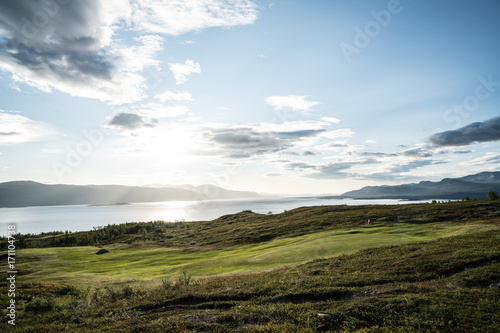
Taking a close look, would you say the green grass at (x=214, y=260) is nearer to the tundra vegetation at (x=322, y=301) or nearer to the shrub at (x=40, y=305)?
the tundra vegetation at (x=322, y=301)

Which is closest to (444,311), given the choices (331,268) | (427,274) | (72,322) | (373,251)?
(427,274)

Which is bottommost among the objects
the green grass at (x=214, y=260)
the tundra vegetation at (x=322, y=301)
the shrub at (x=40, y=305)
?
the green grass at (x=214, y=260)

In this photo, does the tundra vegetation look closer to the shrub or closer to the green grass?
the shrub

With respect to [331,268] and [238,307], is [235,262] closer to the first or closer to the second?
[331,268]

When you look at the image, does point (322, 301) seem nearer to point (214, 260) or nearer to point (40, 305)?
point (40, 305)

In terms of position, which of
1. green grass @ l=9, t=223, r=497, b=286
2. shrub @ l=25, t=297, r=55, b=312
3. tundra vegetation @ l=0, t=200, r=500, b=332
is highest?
tundra vegetation @ l=0, t=200, r=500, b=332

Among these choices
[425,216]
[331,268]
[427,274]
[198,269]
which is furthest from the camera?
[425,216]

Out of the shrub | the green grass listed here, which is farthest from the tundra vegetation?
the green grass

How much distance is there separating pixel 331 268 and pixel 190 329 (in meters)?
15.1

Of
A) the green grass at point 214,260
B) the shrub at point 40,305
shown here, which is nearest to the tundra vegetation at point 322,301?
the shrub at point 40,305

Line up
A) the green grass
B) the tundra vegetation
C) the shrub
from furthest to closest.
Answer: the green grass → the shrub → the tundra vegetation

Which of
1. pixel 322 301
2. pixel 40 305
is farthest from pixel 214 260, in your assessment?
pixel 322 301

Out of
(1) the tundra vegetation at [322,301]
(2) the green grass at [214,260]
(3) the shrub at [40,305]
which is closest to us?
(1) the tundra vegetation at [322,301]

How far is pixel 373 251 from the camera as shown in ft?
89.5
